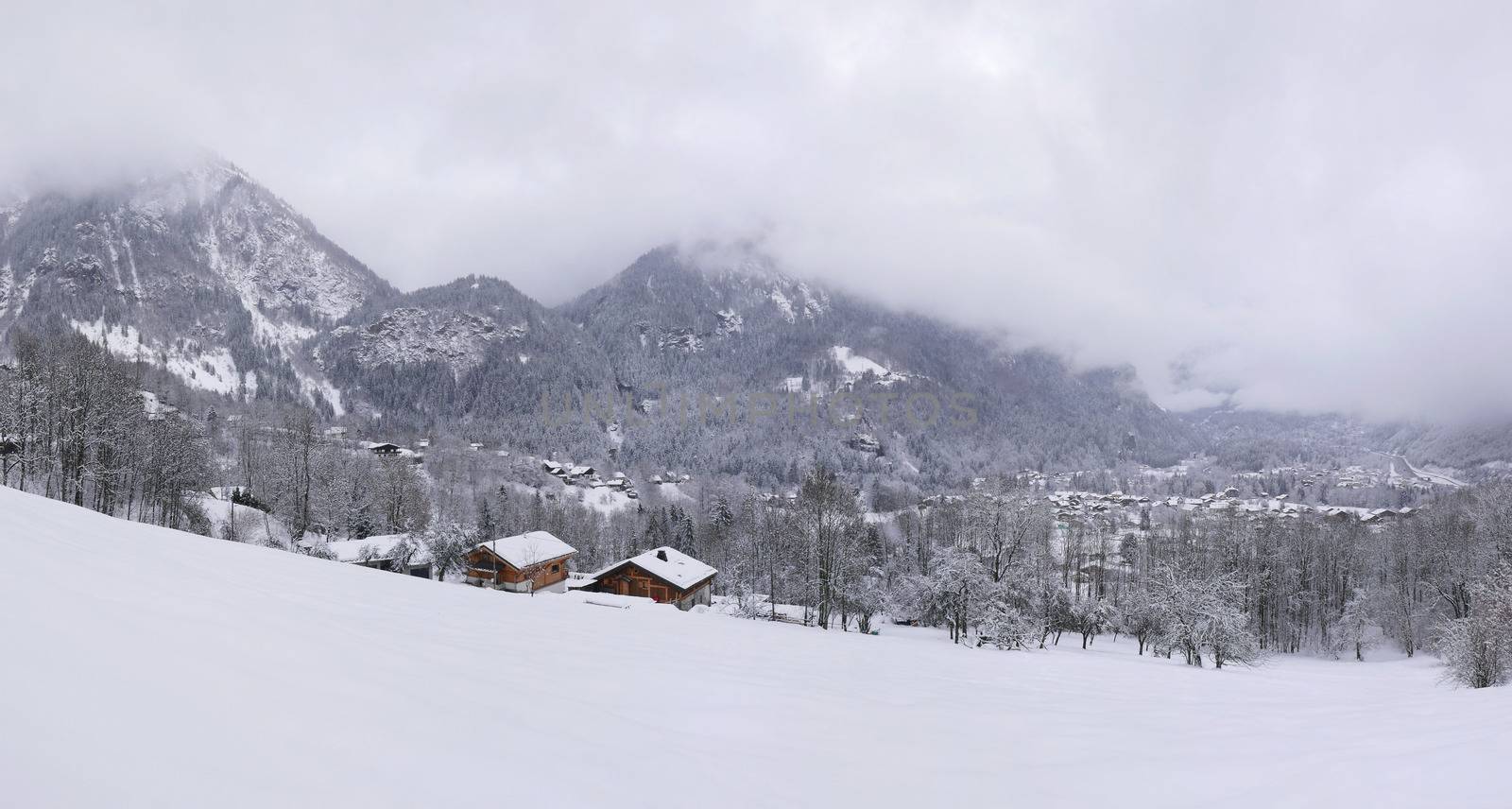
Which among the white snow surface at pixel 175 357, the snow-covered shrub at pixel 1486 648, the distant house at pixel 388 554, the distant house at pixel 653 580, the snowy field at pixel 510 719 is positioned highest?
the white snow surface at pixel 175 357

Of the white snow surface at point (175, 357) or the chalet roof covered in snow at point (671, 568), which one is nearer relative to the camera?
the chalet roof covered in snow at point (671, 568)

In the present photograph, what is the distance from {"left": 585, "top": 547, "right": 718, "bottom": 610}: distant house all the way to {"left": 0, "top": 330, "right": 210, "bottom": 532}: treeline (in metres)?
29.1

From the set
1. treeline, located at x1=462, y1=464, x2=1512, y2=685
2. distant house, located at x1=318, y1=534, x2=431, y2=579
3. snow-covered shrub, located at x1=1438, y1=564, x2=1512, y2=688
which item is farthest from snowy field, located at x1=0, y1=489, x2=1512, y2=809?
distant house, located at x1=318, y1=534, x2=431, y2=579

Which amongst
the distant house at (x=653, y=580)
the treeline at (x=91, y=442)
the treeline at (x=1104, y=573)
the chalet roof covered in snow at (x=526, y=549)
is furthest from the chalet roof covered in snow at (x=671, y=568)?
the treeline at (x=91, y=442)

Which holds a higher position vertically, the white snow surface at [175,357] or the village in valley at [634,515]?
the white snow surface at [175,357]

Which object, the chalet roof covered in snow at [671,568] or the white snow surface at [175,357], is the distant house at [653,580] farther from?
the white snow surface at [175,357]

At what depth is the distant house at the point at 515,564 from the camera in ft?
145

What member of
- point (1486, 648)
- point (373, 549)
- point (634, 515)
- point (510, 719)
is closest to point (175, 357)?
point (634, 515)

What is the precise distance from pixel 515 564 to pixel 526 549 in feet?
6.96

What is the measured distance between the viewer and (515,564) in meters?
43.7

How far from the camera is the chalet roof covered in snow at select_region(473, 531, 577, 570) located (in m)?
44.3

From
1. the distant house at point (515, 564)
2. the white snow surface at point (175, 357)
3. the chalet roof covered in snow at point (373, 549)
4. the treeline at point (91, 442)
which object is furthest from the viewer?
the white snow surface at point (175, 357)

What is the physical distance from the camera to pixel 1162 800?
5.09 meters

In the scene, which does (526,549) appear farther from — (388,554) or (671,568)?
(671,568)
